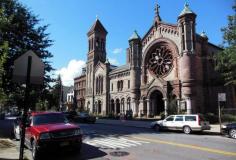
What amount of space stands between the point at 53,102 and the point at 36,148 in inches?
553

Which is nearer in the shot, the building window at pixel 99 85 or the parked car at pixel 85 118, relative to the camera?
the parked car at pixel 85 118

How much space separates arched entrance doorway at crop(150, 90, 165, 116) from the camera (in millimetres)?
41844

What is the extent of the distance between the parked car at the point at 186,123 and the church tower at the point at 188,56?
14.1 meters

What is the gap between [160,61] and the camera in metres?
43.7

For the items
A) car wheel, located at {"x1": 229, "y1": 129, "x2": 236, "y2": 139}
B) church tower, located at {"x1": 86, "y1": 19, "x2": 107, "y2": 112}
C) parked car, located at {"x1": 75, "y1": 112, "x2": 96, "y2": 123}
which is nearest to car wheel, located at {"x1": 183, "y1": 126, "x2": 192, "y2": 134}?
car wheel, located at {"x1": 229, "y1": 129, "x2": 236, "y2": 139}

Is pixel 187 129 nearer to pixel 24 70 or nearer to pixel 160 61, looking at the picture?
pixel 24 70

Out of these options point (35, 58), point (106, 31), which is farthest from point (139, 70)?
point (35, 58)

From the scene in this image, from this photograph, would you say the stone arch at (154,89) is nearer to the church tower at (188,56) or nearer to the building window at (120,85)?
the church tower at (188,56)

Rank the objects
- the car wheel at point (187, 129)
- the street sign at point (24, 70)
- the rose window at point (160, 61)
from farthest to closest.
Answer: the rose window at point (160, 61) → the car wheel at point (187, 129) → the street sign at point (24, 70)

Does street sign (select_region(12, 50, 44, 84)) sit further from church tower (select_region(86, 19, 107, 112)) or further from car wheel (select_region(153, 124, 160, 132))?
church tower (select_region(86, 19, 107, 112))

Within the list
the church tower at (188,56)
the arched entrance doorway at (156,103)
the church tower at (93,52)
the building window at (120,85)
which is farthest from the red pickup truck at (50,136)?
the church tower at (93,52)

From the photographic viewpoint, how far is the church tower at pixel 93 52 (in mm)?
62034

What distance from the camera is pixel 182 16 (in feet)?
126

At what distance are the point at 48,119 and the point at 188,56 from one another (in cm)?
2921
